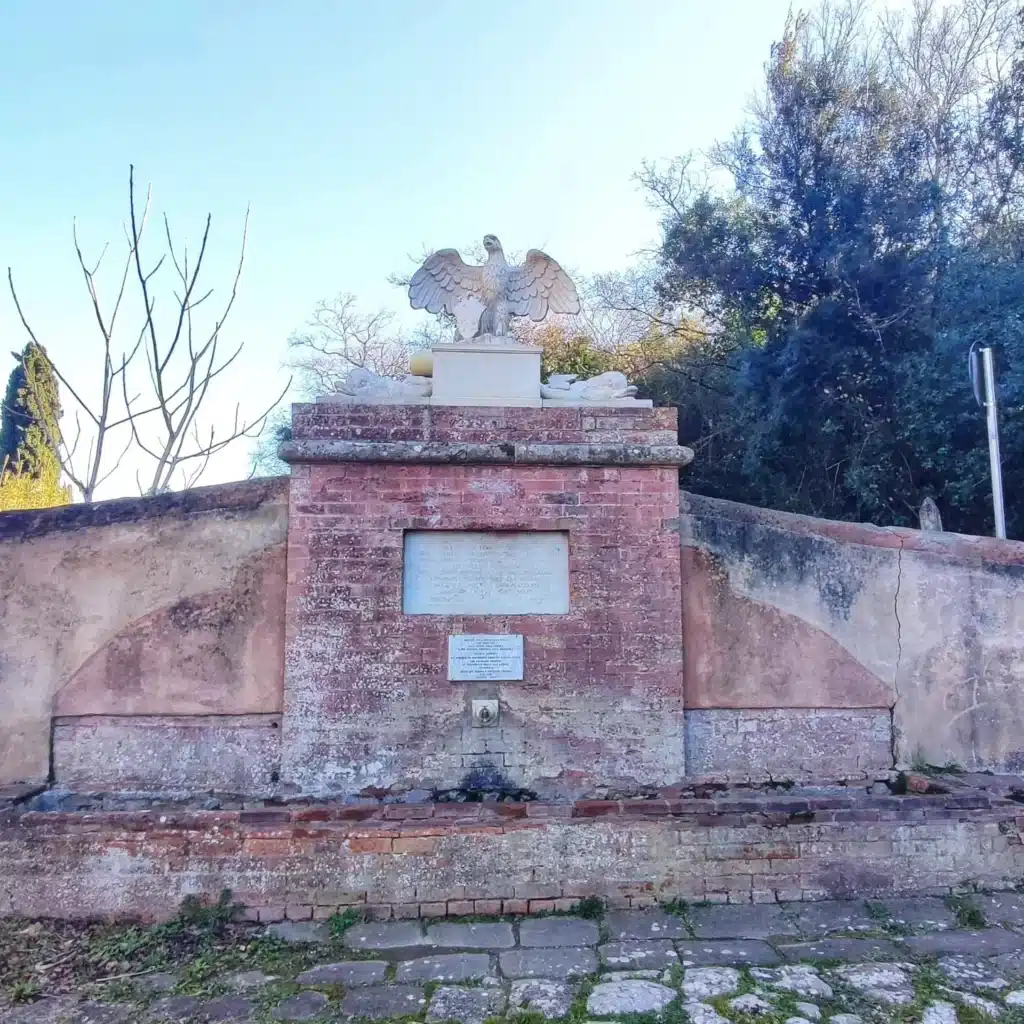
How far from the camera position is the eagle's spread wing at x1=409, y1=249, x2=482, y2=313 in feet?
18.8

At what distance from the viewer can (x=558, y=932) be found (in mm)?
3965

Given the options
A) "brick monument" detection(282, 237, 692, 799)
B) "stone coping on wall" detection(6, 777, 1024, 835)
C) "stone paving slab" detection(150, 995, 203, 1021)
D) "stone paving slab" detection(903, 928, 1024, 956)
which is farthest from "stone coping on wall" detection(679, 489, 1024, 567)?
"stone paving slab" detection(150, 995, 203, 1021)

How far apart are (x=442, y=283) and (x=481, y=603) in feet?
7.79

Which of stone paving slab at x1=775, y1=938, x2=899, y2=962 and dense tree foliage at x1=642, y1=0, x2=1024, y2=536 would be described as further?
dense tree foliage at x1=642, y1=0, x2=1024, y2=536

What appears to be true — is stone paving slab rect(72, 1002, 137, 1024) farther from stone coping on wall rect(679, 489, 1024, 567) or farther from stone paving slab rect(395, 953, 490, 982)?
stone coping on wall rect(679, 489, 1024, 567)

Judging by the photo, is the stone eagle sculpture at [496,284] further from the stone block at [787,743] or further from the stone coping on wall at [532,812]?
the stone coping on wall at [532,812]

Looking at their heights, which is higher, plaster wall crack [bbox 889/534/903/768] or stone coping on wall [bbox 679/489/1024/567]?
stone coping on wall [bbox 679/489/1024/567]

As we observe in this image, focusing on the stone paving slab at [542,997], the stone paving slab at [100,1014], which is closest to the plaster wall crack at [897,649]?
the stone paving slab at [542,997]

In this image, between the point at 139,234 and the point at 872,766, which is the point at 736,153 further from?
the point at 872,766

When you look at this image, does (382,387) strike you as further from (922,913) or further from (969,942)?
(969,942)

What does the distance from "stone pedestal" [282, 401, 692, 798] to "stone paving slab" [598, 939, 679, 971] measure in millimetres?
1124

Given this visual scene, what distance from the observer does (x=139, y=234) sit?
9.27 metres

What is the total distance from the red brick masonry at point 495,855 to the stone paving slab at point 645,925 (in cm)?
9

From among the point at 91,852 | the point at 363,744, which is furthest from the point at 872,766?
the point at 91,852
